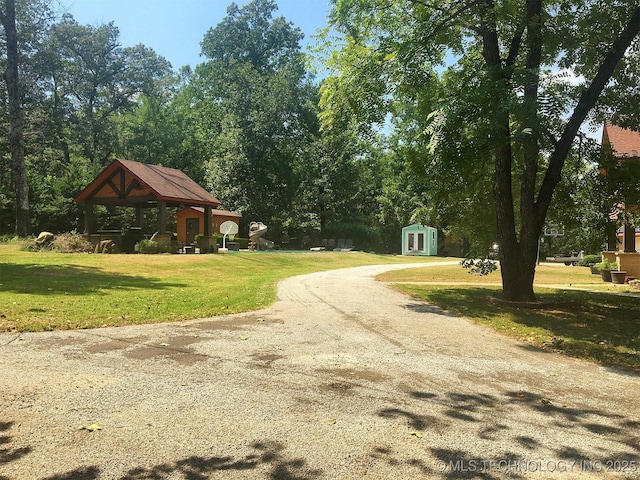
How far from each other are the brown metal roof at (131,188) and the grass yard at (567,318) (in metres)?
14.3

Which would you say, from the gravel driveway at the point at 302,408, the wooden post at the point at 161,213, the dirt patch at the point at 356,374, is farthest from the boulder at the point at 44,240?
the dirt patch at the point at 356,374

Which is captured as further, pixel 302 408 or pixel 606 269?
pixel 606 269

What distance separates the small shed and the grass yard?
24.6 meters

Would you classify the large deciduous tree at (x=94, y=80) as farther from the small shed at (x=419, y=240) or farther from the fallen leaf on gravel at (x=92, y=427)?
the fallen leaf on gravel at (x=92, y=427)

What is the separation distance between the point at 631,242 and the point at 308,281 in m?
13.7

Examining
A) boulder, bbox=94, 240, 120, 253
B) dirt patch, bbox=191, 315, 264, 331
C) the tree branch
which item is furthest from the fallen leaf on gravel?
boulder, bbox=94, 240, 120, 253

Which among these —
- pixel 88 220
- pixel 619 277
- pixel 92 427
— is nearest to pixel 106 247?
pixel 88 220

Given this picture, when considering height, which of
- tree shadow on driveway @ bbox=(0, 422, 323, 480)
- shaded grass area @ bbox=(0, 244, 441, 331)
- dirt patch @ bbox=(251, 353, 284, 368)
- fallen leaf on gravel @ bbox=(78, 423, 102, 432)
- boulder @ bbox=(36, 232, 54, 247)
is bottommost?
tree shadow on driveway @ bbox=(0, 422, 323, 480)

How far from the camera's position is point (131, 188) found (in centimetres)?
2461

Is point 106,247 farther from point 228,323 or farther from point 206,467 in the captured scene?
point 206,467

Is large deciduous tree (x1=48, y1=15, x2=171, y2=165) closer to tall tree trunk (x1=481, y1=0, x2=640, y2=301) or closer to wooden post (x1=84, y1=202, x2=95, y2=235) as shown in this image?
wooden post (x1=84, y1=202, x2=95, y2=235)

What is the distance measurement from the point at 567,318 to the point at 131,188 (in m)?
21.2

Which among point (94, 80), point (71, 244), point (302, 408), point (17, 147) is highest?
point (94, 80)

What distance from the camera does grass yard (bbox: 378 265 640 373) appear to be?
277 inches
